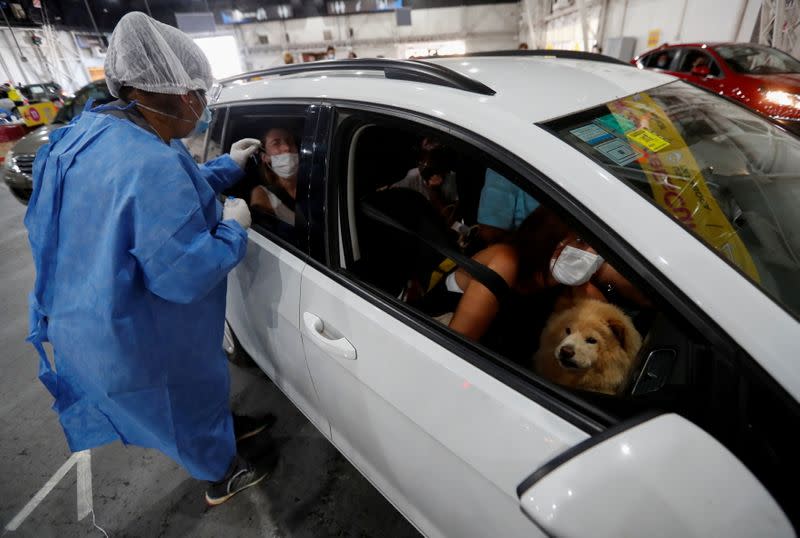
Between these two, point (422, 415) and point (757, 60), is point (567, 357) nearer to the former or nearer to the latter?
point (422, 415)

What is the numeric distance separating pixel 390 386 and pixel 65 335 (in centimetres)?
116

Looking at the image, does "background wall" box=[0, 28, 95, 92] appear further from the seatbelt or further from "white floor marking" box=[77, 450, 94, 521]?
the seatbelt

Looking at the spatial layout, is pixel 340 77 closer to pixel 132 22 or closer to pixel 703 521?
pixel 132 22

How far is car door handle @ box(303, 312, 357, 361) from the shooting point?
3.63ft

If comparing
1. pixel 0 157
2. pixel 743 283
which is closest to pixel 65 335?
pixel 743 283

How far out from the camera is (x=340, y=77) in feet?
4.23

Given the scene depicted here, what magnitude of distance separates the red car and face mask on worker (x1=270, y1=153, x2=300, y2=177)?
4715mm

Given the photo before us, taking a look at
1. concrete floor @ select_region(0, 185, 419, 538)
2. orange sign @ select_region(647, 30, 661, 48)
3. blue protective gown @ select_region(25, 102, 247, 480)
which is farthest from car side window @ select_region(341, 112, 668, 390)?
orange sign @ select_region(647, 30, 661, 48)

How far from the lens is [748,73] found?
512 cm

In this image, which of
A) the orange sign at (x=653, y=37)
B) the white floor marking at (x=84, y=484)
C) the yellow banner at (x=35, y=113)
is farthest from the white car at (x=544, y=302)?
the yellow banner at (x=35, y=113)

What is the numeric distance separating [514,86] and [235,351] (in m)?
2.15

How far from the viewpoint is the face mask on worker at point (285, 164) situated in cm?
170

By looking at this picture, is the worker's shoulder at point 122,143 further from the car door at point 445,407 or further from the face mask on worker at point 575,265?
the face mask on worker at point 575,265

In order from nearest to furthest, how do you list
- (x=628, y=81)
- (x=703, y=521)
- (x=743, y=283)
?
(x=703, y=521), (x=743, y=283), (x=628, y=81)
